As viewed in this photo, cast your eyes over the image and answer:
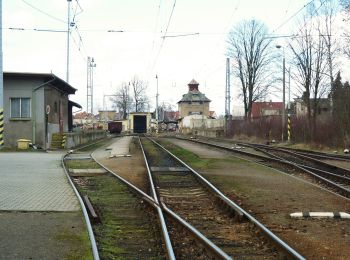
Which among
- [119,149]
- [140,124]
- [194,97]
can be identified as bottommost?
[119,149]

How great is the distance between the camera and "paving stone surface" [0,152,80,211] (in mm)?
10258

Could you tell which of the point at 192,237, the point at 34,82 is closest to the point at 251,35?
the point at 34,82

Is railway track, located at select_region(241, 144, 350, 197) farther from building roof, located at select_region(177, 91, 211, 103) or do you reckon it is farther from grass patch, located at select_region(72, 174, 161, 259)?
building roof, located at select_region(177, 91, 211, 103)

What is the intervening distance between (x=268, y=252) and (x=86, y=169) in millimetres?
12975

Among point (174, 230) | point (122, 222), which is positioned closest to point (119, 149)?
point (122, 222)

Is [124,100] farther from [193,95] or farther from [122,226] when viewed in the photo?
[122,226]

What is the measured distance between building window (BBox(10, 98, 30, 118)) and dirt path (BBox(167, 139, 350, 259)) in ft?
70.2

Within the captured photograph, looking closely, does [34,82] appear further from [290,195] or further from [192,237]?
[192,237]

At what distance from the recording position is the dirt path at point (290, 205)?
7.02m

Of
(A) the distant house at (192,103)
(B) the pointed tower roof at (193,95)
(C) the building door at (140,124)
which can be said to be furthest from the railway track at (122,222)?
(B) the pointed tower roof at (193,95)

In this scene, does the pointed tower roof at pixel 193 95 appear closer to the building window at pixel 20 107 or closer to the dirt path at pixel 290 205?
the building window at pixel 20 107

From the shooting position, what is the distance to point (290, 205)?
1037cm

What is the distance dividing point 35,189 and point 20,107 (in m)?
24.1

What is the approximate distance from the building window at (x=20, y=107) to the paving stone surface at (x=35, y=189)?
17.2 m
